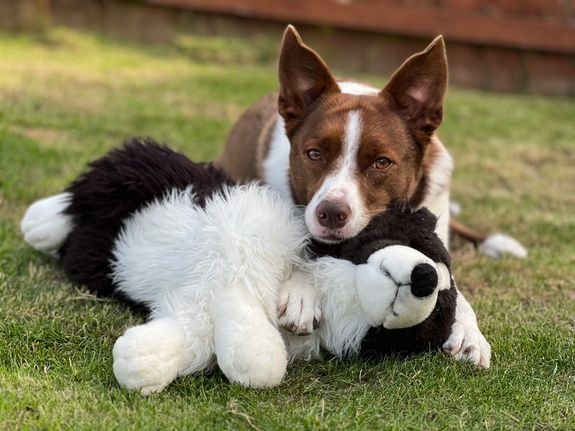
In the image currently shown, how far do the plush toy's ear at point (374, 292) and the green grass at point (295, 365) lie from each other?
0.24 metres

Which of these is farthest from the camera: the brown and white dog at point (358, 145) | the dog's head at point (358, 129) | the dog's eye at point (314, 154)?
the dog's eye at point (314, 154)

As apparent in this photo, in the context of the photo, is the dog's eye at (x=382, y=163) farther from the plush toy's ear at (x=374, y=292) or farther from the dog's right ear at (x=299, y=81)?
the plush toy's ear at (x=374, y=292)

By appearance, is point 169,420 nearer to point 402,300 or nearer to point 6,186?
point 402,300

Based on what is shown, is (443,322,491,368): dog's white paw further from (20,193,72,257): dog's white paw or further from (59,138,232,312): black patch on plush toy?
(20,193,72,257): dog's white paw

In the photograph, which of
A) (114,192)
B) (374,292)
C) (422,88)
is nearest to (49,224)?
(114,192)

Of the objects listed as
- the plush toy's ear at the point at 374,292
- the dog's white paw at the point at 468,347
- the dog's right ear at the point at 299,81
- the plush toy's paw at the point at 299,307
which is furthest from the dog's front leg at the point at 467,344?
the dog's right ear at the point at 299,81

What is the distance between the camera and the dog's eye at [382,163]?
3285 millimetres

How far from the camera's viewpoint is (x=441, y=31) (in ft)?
31.4

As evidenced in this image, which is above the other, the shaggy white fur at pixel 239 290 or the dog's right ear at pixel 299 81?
the dog's right ear at pixel 299 81

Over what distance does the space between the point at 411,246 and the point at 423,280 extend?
286mm

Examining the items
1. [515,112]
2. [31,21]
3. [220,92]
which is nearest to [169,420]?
[220,92]

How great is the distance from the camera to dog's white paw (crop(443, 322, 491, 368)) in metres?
2.62

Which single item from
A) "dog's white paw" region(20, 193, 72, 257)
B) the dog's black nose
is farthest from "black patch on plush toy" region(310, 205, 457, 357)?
"dog's white paw" region(20, 193, 72, 257)

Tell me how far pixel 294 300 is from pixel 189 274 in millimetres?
377
